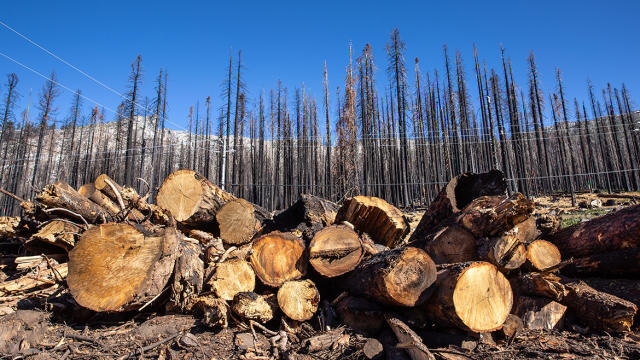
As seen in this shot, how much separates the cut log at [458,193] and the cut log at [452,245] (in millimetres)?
296

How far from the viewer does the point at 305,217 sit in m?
4.01

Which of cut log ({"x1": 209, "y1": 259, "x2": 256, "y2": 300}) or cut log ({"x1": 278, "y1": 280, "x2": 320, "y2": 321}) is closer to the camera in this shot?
cut log ({"x1": 278, "y1": 280, "x2": 320, "y2": 321})

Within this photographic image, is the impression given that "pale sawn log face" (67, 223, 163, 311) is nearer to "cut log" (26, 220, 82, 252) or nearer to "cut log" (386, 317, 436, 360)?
"cut log" (26, 220, 82, 252)

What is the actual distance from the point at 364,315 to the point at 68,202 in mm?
3762

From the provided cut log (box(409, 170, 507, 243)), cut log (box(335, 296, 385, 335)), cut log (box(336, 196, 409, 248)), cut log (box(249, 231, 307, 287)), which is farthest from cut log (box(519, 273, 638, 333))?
cut log (box(249, 231, 307, 287))

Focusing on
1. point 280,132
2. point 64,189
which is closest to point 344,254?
point 64,189

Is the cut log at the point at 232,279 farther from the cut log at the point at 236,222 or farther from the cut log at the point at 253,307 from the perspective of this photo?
the cut log at the point at 236,222

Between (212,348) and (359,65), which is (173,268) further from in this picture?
(359,65)

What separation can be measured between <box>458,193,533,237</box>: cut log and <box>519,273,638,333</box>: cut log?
0.54m

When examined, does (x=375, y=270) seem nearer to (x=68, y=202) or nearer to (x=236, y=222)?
(x=236, y=222)

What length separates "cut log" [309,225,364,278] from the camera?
119 inches

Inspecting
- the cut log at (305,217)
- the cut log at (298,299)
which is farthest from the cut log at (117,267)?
the cut log at (305,217)

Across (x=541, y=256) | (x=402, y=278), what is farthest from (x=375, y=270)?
(x=541, y=256)

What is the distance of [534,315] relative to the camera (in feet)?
9.35
